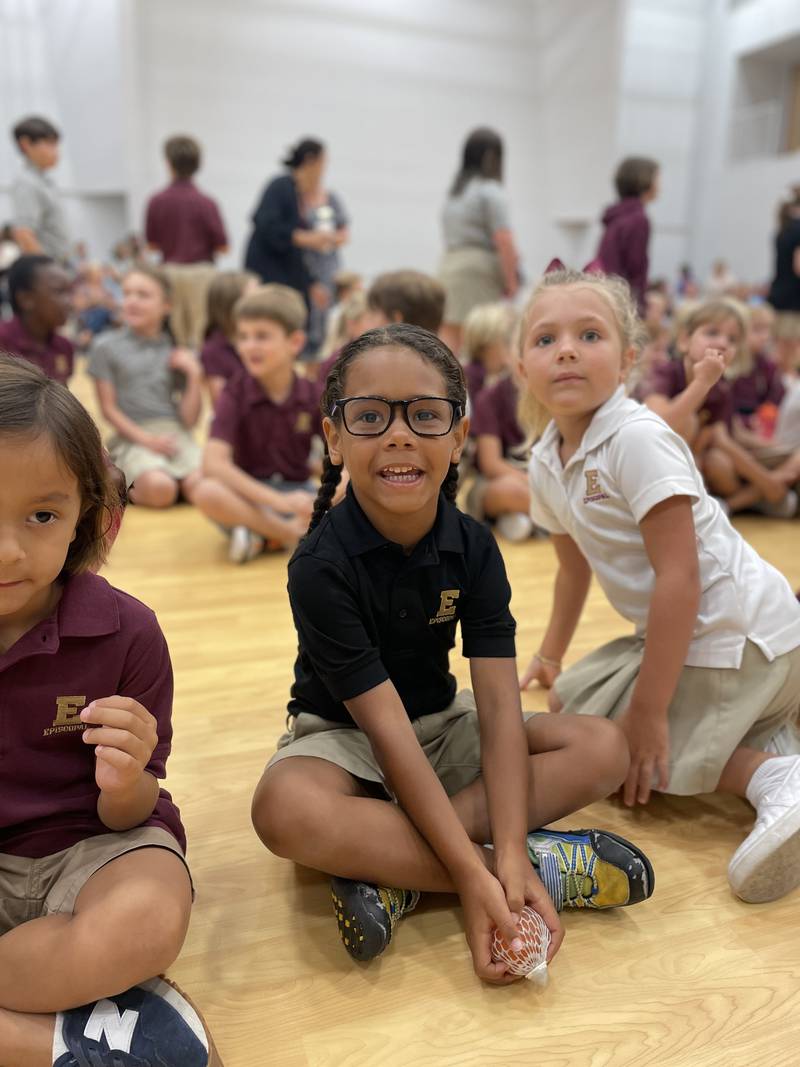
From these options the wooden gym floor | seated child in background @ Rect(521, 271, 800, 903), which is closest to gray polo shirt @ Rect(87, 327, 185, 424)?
the wooden gym floor

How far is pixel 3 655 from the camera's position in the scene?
915 millimetres

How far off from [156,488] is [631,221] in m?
2.41

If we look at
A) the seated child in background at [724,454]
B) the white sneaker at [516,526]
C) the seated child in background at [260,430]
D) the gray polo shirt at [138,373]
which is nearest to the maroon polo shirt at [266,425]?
the seated child in background at [260,430]

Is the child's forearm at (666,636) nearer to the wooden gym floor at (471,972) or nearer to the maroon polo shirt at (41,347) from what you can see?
the wooden gym floor at (471,972)

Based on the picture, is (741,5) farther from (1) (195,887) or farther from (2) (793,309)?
(1) (195,887)

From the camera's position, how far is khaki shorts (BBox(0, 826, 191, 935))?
A: 0.94 metres

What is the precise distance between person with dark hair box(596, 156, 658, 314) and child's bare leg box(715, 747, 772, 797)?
9.68 feet

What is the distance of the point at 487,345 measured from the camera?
3.01 meters

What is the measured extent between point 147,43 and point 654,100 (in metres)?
6.04

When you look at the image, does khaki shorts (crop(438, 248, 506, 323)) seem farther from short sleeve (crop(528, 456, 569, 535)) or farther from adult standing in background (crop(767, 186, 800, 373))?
short sleeve (crop(528, 456, 569, 535))

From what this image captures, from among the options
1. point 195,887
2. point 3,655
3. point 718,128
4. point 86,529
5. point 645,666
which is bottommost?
point 195,887

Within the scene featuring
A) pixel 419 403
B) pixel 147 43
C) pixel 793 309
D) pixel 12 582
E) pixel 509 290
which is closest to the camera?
pixel 12 582

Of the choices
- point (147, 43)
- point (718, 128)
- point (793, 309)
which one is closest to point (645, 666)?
point (793, 309)

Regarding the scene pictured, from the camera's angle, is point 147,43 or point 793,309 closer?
point 793,309
